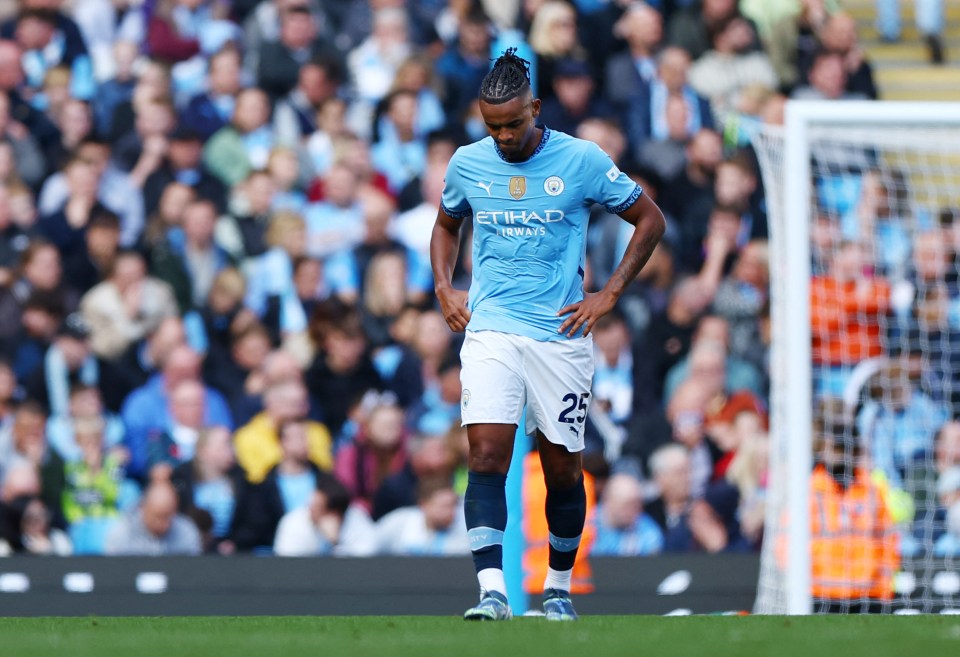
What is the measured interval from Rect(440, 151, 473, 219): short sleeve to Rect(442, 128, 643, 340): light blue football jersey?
24 millimetres

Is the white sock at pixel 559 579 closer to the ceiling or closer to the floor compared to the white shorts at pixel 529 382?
closer to the floor

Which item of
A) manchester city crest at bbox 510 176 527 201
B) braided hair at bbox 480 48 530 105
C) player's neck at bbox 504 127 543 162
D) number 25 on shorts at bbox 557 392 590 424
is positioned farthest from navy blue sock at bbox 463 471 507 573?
braided hair at bbox 480 48 530 105

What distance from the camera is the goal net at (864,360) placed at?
30.5 feet

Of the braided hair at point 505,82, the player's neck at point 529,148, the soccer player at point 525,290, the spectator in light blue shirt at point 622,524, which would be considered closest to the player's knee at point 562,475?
the soccer player at point 525,290

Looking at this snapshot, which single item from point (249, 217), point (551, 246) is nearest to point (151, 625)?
point (551, 246)

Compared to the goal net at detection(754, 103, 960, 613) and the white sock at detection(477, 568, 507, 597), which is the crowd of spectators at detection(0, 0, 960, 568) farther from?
the white sock at detection(477, 568, 507, 597)

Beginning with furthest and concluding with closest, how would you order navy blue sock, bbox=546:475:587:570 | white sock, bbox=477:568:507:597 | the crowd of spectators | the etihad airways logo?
the crowd of spectators
navy blue sock, bbox=546:475:587:570
the etihad airways logo
white sock, bbox=477:568:507:597

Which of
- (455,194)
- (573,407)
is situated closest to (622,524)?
(573,407)

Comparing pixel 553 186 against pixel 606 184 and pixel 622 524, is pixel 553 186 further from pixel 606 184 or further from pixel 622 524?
pixel 622 524

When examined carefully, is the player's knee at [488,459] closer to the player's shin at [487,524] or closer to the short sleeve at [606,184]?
the player's shin at [487,524]

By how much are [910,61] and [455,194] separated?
8.03 m

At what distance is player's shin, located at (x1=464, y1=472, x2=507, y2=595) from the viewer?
6516mm

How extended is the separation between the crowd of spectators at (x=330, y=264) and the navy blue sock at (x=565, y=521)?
3.29 meters

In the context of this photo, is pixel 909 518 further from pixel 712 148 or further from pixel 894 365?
pixel 712 148
